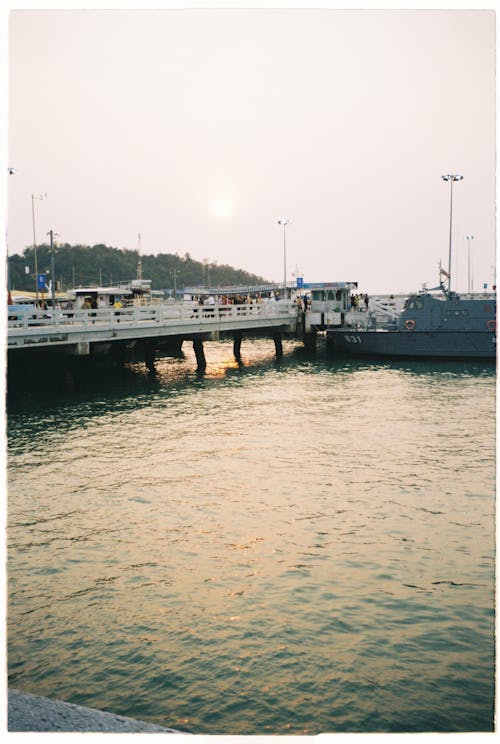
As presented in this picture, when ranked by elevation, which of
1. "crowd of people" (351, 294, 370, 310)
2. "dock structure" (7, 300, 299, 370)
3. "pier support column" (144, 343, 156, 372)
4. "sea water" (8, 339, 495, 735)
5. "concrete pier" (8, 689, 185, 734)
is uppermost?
"crowd of people" (351, 294, 370, 310)

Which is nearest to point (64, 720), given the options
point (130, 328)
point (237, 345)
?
point (130, 328)

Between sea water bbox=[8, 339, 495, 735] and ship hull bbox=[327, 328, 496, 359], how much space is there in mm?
19845

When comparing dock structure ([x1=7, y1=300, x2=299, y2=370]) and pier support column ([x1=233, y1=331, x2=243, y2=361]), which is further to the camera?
pier support column ([x1=233, y1=331, x2=243, y2=361])

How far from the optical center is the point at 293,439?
19.5 meters

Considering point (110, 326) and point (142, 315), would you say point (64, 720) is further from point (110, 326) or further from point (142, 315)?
point (142, 315)

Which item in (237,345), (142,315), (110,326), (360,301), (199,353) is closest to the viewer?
(110,326)

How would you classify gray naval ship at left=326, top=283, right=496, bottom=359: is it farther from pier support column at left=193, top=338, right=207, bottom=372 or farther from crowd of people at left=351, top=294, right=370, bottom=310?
pier support column at left=193, top=338, right=207, bottom=372

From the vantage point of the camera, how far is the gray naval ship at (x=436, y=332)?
4106 cm

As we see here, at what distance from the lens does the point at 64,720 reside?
5.39 m

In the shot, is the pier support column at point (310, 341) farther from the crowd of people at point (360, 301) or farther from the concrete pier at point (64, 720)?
the concrete pier at point (64, 720)

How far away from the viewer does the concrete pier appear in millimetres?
5289

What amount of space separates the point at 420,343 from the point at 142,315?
739 inches

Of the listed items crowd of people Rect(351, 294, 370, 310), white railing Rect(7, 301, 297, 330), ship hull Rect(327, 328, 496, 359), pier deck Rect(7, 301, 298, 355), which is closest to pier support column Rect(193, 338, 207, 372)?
pier deck Rect(7, 301, 298, 355)

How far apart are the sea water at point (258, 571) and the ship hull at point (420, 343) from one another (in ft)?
65.1
